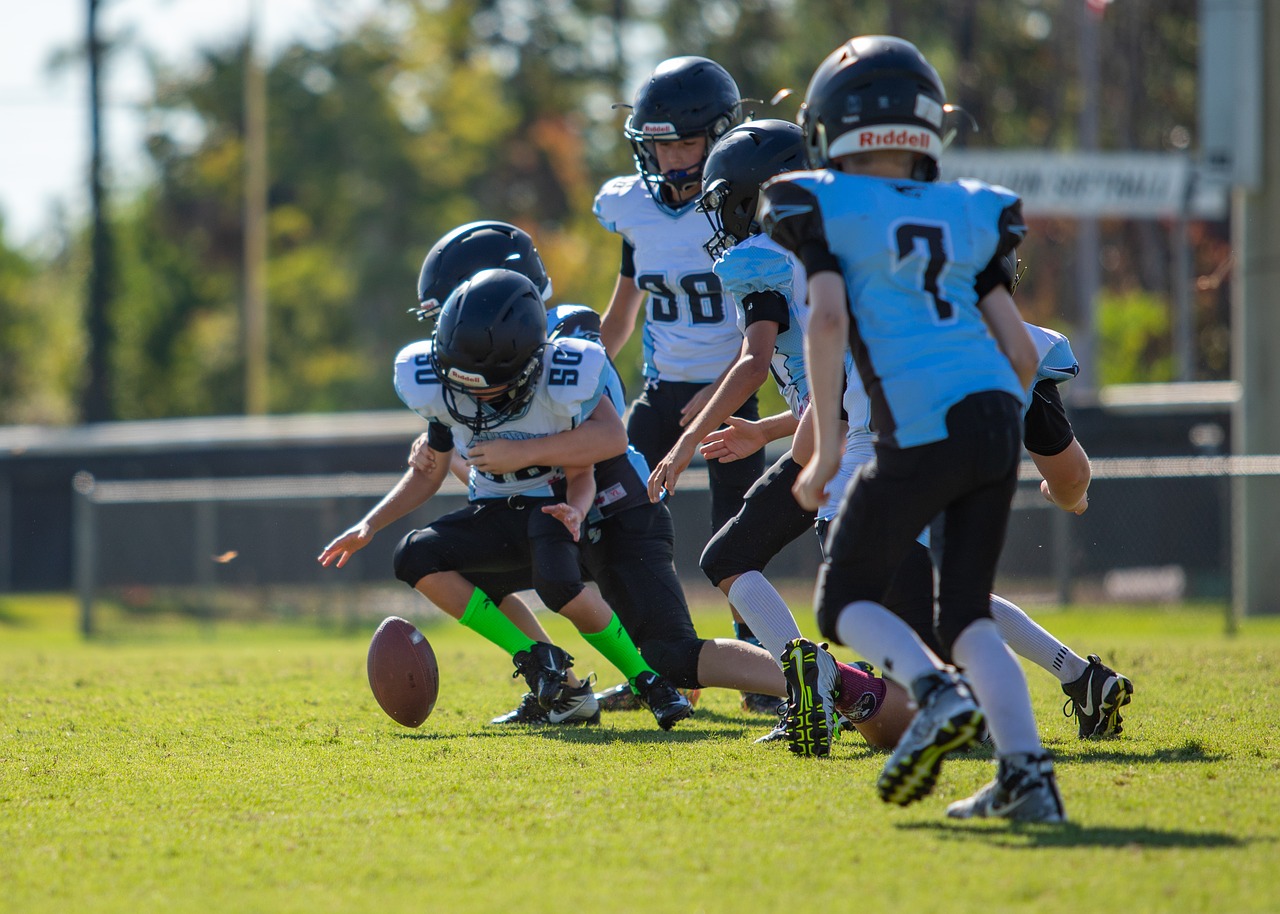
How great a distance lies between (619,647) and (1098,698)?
5.80 ft

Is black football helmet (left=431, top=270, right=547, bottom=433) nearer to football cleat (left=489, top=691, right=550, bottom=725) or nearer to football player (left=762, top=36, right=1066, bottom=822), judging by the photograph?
football cleat (left=489, top=691, right=550, bottom=725)

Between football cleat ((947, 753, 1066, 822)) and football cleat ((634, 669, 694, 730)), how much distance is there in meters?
1.82

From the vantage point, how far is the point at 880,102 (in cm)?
379

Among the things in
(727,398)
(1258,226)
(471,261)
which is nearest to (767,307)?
(727,398)

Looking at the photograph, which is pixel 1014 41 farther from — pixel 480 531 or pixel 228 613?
pixel 480 531

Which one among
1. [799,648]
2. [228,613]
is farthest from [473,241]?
[228,613]

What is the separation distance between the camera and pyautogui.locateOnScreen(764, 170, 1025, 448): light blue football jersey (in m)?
3.66

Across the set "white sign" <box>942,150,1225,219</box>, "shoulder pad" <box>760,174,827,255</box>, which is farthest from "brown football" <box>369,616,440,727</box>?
"white sign" <box>942,150,1225,219</box>

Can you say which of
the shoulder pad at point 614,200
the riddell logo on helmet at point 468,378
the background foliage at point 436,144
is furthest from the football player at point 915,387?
the background foliage at point 436,144

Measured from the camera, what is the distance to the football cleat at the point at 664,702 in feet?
17.3

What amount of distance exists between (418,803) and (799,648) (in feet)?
3.96

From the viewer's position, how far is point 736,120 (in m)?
6.03

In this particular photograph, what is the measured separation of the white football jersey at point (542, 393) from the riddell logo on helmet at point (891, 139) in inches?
68.4

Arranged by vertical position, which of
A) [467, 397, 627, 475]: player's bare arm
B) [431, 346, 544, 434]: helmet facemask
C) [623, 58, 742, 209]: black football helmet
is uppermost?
[623, 58, 742, 209]: black football helmet
